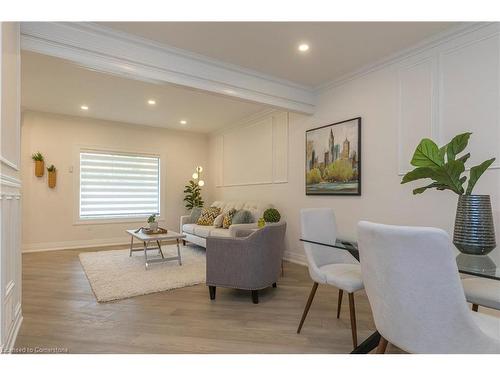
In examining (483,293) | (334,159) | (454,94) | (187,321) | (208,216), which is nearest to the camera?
(483,293)

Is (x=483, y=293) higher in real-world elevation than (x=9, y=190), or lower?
lower

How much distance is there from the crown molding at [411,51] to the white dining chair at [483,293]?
220cm

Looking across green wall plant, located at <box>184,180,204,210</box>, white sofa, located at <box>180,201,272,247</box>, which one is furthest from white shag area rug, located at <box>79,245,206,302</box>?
green wall plant, located at <box>184,180,204,210</box>

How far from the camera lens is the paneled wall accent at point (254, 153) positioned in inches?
190

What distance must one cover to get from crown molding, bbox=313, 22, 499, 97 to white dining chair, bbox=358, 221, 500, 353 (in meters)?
2.54

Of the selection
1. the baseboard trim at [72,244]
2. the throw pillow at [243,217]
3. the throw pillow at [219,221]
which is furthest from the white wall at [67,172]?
the throw pillow at [243,217]

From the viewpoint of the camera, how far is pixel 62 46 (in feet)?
8.29

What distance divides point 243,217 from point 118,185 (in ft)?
10.5

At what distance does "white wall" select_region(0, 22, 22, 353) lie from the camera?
1.66 meters

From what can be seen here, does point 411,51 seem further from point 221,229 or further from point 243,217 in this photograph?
point 221,229

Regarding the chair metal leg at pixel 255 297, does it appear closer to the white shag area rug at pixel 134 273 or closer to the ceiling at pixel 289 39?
the white shag area rug at pixel 134 273

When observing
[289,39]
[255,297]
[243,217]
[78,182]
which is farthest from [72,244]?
[289,39]

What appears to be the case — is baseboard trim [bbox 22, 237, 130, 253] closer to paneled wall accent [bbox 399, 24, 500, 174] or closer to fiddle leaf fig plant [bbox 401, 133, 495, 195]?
paneled wall accent [bbox 399, 24, 500, 174]

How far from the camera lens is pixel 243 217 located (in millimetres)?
4602
